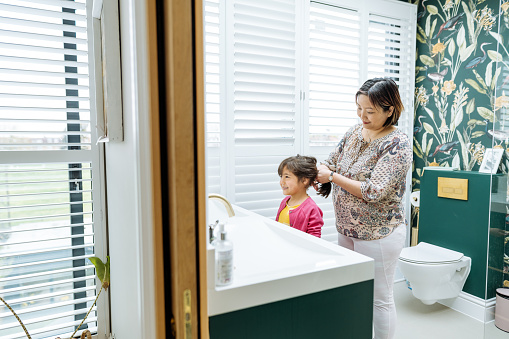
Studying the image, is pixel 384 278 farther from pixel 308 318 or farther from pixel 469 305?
pixel 469 305

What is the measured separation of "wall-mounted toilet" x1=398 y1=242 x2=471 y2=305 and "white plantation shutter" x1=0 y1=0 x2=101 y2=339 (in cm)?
213

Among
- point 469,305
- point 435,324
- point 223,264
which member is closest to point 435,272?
point 435,324

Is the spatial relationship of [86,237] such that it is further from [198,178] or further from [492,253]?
[492,253]

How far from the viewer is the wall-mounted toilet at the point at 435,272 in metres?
2.57

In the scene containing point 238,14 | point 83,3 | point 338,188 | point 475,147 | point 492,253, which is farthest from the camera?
point 475,147

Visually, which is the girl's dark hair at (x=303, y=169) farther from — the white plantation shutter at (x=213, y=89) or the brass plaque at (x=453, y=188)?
the brass plaque at (x=453, y=188)

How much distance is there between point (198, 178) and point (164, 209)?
10 cm

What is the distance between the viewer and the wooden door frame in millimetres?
591

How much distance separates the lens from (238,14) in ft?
7.48

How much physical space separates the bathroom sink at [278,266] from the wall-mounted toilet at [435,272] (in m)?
1.51

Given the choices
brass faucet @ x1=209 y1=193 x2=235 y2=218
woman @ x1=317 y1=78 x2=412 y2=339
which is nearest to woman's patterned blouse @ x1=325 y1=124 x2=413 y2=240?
woman @ x1=317 y1=78 x2=412 y2=339

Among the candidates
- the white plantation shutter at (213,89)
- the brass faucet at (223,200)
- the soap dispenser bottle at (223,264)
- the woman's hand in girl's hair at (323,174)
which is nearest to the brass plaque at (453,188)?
the woman's hand in girl's hair at (323,174)

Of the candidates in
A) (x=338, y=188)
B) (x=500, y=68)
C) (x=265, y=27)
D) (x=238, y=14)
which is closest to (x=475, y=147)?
(x=500, y=68)

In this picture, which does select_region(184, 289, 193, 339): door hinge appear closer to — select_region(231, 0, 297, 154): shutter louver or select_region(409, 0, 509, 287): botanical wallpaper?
select_region(231, 0, 297, 154): shutter louver
